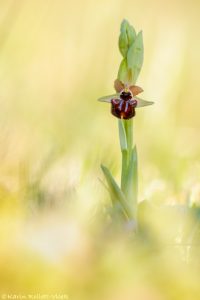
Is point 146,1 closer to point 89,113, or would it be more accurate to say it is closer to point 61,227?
point 89,113

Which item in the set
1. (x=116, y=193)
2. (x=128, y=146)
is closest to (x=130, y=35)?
(x=128, y=146)

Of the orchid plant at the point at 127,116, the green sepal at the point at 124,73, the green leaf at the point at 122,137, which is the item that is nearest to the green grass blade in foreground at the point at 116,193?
the orchid plant at the point at 127,116

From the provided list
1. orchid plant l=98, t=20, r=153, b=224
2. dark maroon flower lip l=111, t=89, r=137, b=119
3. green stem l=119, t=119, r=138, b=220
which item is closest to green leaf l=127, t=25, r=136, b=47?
orchid plant l=98, t=20, r=153, b=224

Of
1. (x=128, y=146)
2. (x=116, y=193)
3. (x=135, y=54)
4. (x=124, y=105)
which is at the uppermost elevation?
(x=135, y=54)

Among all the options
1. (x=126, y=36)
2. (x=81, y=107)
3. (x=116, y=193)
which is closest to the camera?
(x=116, y=193)

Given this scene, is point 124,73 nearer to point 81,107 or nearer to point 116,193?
point 116,193

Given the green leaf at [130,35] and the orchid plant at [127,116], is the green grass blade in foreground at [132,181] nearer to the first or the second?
the orchid plant at [127,116]

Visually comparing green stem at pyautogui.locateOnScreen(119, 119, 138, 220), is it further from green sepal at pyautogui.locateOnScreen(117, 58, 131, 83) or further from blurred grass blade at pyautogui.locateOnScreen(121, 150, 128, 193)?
green sepal at pyautogui.locateOnScreen(117, 58, 131, 83)
